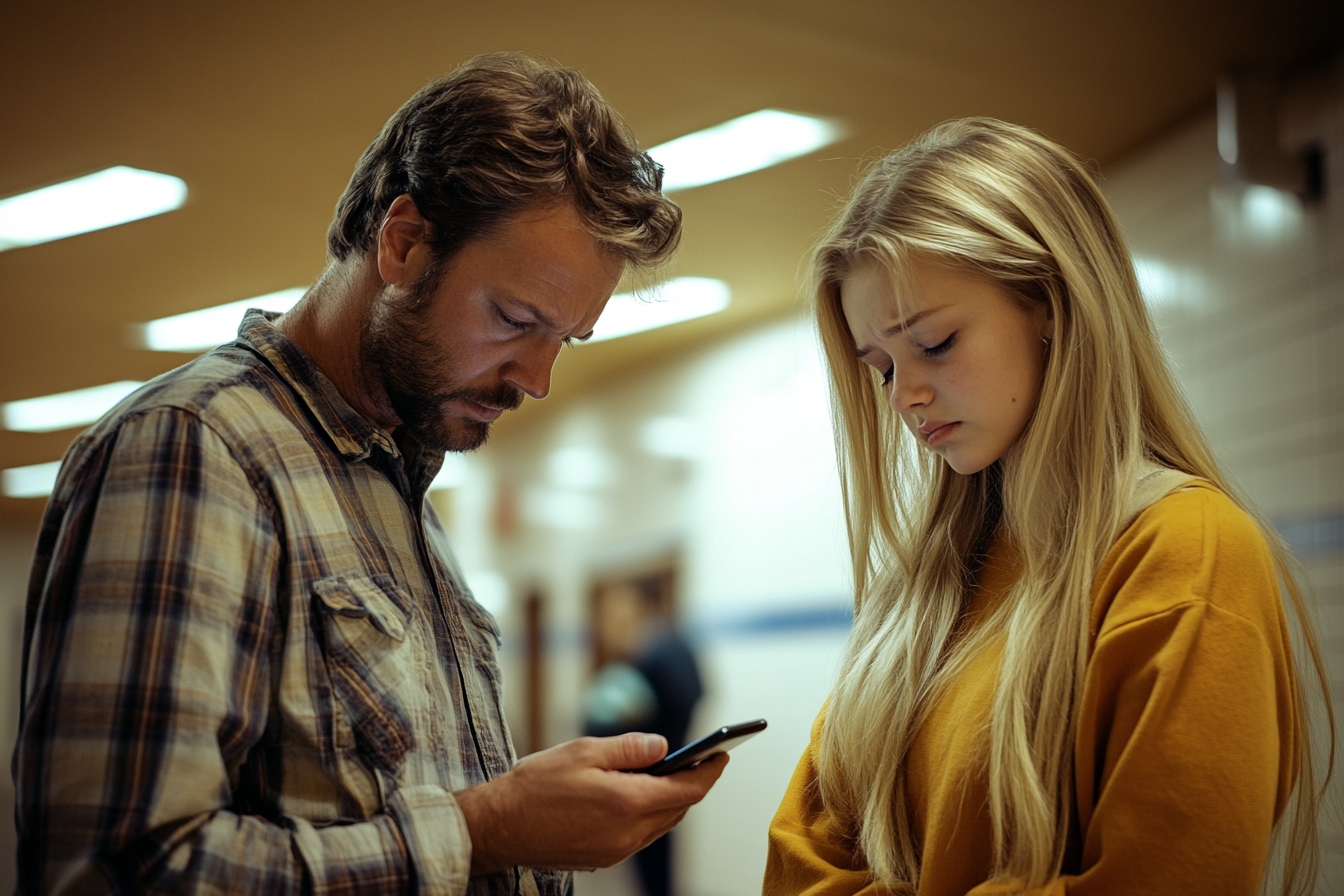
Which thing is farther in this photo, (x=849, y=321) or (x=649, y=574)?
(x=649, y=574)

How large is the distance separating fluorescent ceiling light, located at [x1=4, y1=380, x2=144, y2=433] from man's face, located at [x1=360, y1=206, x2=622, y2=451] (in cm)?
744

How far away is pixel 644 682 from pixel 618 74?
424cm

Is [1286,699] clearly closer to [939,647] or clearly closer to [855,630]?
[939,647]

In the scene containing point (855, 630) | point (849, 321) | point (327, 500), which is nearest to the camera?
point (327, 500)

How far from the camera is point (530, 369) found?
5.90 feet

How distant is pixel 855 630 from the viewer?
1810 mm

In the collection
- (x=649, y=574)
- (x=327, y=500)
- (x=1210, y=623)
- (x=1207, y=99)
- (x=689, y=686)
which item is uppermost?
(x=1207, y=99)

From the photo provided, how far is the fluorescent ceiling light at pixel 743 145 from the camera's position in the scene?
4.48 meters

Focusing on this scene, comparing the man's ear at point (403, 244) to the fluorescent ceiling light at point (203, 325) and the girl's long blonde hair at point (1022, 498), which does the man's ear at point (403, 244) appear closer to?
the girl's long blonde hair at point (1022, 498)

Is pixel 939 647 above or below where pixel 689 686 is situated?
above

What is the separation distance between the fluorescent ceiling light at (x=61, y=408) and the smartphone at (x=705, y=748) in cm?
790

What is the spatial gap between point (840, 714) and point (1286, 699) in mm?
630

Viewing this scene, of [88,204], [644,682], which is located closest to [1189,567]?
[88,204]

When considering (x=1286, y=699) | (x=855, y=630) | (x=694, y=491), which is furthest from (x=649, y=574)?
(x=1286, y=699)
